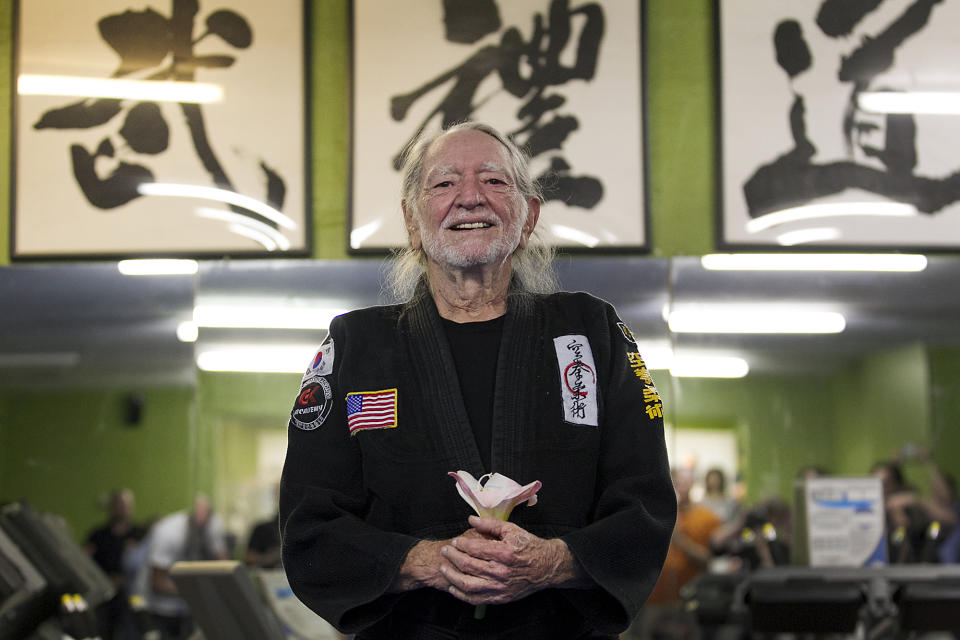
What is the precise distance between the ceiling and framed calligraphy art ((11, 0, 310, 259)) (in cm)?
10

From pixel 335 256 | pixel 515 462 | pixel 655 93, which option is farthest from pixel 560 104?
pixel 515 462

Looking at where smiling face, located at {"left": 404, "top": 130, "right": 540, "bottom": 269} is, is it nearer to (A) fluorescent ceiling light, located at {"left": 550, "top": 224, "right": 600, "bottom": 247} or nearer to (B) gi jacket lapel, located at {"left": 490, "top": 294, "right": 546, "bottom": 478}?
(B) gi jacket lapel, located at {"left": 490, "top": 294, "right": 546, "bottom": 478}

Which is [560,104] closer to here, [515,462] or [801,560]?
[801,560]

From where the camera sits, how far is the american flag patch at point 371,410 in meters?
1.35

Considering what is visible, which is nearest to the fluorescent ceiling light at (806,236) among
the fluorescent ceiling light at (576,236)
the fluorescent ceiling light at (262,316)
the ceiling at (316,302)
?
the ceiling at (316,302)

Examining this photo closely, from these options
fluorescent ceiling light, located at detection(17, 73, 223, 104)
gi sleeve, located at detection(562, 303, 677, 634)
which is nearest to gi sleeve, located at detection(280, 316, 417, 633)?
gi sleeve, located at detection(562, 303, 677, 634)

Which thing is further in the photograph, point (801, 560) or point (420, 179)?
point (801, 560)

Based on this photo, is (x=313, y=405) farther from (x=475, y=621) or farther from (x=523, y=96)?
(x=523, y=96)

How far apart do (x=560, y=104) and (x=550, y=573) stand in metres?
2.44

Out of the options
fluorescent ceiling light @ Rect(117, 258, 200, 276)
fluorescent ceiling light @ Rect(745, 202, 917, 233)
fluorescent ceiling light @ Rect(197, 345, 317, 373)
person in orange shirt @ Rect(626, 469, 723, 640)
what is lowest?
person in orange shirt @ Rect(626, 469, 723, 640)

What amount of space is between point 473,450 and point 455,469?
35 mm

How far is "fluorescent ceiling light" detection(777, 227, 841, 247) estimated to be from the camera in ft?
11.1

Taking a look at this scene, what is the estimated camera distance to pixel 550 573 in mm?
1220

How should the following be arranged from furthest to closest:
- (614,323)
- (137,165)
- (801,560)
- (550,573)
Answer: (137,165), (801,560), (614,323), (550,573)
